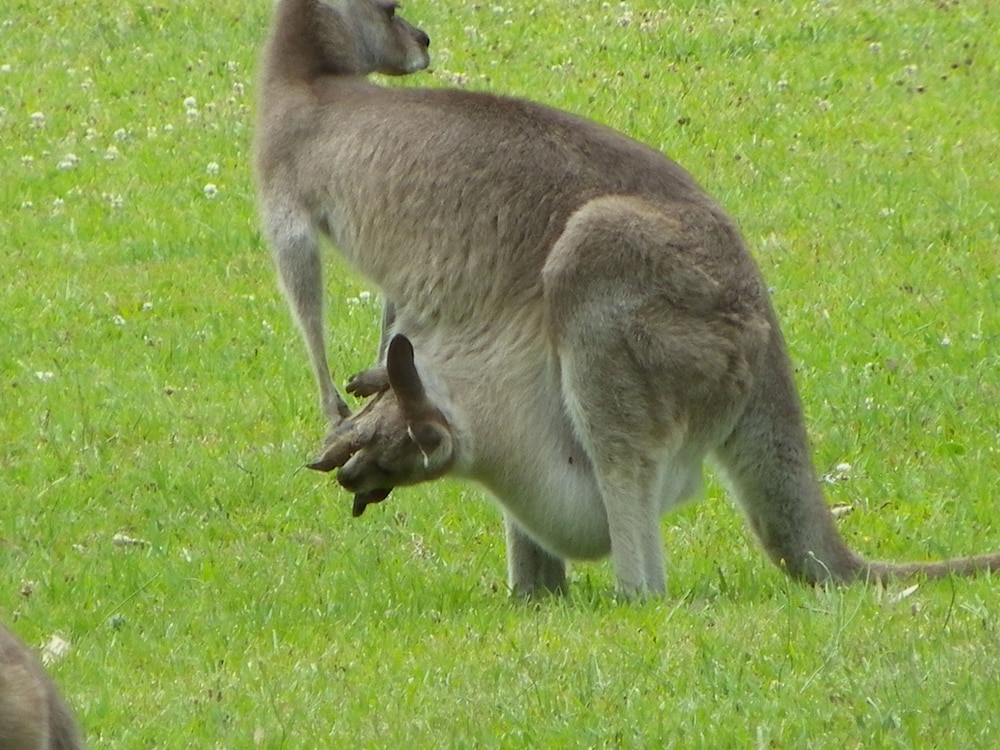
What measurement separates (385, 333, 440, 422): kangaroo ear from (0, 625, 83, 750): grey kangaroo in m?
1.75

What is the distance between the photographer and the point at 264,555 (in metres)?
6.88

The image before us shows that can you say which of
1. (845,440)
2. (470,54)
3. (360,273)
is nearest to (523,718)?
(360,273)

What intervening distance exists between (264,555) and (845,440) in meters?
2.39

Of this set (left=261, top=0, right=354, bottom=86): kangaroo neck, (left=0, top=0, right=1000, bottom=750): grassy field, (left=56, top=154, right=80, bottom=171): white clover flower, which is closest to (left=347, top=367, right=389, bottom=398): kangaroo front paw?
(left=0, top=0, right=1000, bottom=750): grassy field

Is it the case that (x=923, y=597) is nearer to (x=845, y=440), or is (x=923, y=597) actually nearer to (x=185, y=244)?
(x=845, y=440)

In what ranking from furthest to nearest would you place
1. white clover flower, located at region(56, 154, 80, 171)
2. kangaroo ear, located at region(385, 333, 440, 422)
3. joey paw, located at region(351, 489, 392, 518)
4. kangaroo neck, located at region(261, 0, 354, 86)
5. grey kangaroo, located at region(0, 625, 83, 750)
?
1. white clover flower, located at region(56, 154, 80, 171)
2. kangaroo neck, located at region(261, 0, 354, 86)
3. joey paw, located at region(351, 489, 392, 518)
4. kangaroo ear, located at region(385, 333, 440, 422)
5. grey kangaroo, located at region(0, 625, 83, 750)

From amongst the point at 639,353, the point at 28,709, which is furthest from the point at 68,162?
the point at 28,709

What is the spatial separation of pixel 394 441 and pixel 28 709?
6.88ft

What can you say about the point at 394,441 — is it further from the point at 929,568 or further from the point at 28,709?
the point at 28,709

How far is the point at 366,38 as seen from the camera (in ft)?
23.3

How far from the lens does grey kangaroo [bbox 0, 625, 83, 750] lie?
389 cm

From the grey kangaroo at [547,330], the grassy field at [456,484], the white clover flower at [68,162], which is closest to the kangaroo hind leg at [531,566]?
the grey kangaroo at [547,330]

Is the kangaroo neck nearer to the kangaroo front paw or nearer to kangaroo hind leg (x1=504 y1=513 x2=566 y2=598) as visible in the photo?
the kangaroo front paw

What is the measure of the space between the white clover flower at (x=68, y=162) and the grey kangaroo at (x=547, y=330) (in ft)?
17.3
